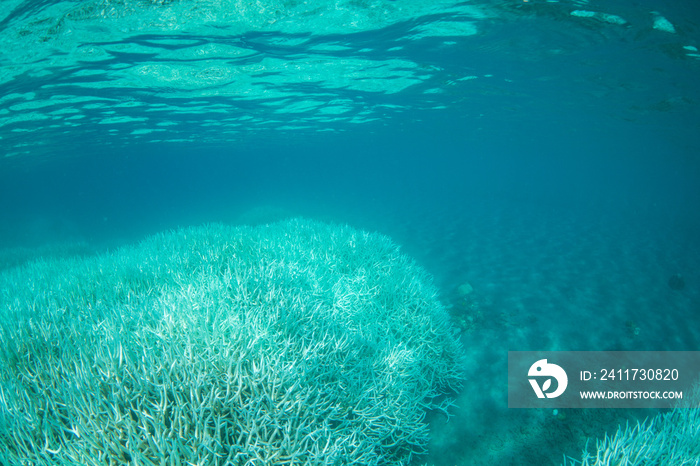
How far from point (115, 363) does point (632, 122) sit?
3619cm

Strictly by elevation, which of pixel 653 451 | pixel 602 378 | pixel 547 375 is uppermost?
pixel 653 451

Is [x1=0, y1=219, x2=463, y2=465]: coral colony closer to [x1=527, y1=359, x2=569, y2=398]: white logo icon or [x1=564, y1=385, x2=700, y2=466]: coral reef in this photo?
[x1=527, y1=359, x2=569, y2=398]: white logo icon

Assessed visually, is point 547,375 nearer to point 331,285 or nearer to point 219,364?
point 331,285

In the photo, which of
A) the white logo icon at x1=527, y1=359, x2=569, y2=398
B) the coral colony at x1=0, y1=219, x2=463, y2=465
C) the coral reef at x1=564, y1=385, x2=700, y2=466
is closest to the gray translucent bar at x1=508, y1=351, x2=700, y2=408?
the white logo icon at x1=527, y1=359, x2=569, y2=398

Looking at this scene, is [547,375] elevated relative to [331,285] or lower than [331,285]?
lower

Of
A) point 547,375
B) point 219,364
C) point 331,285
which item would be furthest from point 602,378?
point 219,364

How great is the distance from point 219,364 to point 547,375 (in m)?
6.67

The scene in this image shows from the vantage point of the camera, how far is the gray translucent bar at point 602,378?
20.2ft

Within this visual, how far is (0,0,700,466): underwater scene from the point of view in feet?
11.9

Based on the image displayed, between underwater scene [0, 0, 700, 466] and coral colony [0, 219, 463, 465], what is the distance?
43mm

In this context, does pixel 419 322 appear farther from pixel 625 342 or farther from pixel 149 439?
pixel 625 342

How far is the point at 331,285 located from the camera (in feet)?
23.3

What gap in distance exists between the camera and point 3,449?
3061mm

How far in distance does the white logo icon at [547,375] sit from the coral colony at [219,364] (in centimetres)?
161
